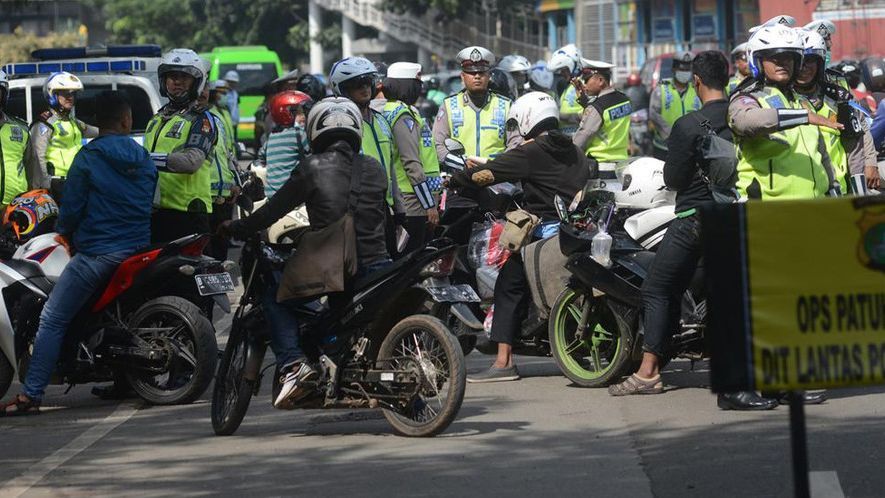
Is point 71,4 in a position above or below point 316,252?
above

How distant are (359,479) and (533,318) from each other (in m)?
2.94

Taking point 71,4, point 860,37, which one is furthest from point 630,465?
point 71,4

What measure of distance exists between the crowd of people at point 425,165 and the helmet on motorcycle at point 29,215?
25.0 inches

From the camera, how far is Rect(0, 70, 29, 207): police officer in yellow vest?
489 inches

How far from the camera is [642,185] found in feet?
34.7

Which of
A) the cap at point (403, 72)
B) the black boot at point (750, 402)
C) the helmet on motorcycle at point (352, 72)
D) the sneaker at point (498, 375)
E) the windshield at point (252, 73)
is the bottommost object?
the black boot at point (750, 402)

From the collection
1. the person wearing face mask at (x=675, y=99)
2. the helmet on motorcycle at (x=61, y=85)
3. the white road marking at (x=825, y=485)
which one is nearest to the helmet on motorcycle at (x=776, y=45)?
the white road marking at (x=825, y=485)

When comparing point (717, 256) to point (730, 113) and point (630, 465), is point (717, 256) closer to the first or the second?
point (630, 465)

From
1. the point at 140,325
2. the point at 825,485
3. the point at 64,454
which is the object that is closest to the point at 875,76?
the point at 140,325

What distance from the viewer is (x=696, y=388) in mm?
9453

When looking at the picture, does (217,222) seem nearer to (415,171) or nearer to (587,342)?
(415,171)

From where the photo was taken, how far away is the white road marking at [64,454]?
24.1ft

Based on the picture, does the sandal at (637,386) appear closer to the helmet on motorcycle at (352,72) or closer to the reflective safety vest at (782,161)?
the reflective safety vest at (782,161)

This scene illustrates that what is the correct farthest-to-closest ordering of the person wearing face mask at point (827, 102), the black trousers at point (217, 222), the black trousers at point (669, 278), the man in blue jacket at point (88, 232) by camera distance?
1. the black trousers at point (217, 222)
2. the man in blue jacket at point (88, 232)
3. the black trousers at point (669, 278)
4. the person wearing face mask at point (827, 102)
